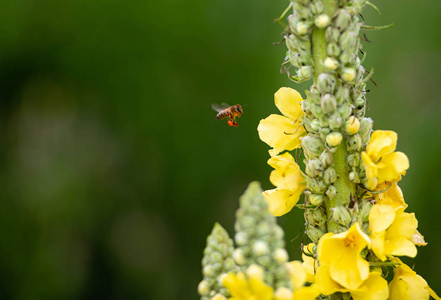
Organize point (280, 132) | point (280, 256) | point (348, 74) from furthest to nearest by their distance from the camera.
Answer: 1. point (280, 132)
2. point (348, 74)
3. point (280, 256)

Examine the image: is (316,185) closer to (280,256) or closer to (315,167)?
(315,167)

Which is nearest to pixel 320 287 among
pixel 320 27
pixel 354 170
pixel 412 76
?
pixel 354 170

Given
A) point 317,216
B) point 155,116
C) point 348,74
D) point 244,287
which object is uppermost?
point 155,116

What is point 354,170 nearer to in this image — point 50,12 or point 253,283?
point 253,283

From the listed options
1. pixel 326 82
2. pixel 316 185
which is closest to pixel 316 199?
pixel 316 185

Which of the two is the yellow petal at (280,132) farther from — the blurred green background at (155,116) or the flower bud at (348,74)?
the blurred green background at (155,116)

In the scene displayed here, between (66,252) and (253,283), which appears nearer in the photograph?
(253,283)

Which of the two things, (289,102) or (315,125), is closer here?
(315,125)
